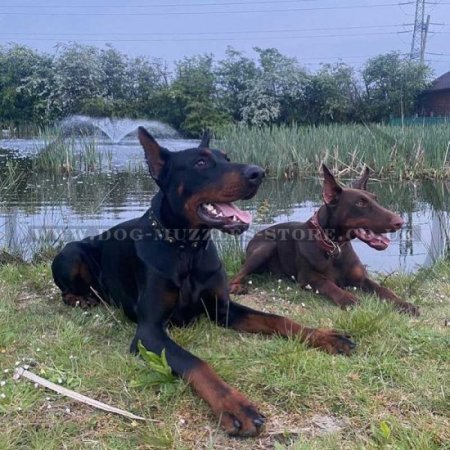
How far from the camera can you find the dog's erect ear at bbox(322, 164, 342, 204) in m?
4.21

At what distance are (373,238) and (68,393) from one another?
2.57 meters

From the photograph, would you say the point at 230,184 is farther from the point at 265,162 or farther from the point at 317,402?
the point at 265,162

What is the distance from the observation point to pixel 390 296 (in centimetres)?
386

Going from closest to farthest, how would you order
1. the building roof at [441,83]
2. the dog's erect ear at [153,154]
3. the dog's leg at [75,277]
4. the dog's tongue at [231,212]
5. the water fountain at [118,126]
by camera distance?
the dog's tongue at [231,212], the dog's erect ear at [153,154], the dog's leg at [75,277], the water fountain at [118,126], the building roof at [441,83]

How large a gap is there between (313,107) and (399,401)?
29334mm

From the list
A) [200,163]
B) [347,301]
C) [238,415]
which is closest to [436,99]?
[347,301]

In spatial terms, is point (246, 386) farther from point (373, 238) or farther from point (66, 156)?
point (66, 156)

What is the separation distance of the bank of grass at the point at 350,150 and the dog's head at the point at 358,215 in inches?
255

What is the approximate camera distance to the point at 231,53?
109 ft

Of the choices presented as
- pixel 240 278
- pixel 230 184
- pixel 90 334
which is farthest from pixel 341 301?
pixel 90 334

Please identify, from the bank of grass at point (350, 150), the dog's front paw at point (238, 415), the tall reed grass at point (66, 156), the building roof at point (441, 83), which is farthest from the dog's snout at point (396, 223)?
the building roof at point (441, 83)

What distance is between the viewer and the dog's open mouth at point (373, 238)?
13.6 feet

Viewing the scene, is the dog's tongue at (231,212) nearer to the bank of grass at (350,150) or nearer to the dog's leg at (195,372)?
the dog's leg at (195,372)

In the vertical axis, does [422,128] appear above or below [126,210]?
above
